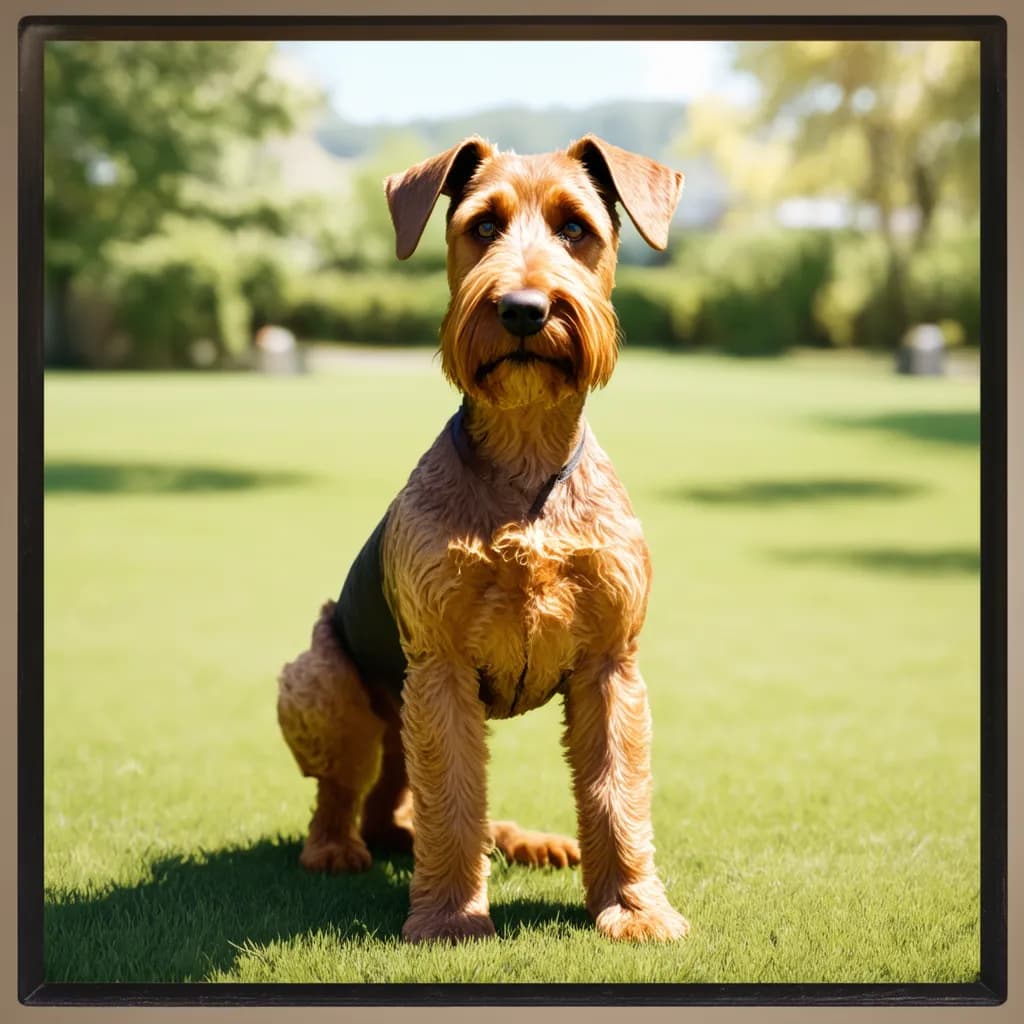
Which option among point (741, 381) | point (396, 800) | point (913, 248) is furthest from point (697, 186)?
point (396, 800)

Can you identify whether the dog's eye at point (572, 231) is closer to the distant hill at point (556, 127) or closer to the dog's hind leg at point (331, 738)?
the dog's hind leg at point (331, 738)

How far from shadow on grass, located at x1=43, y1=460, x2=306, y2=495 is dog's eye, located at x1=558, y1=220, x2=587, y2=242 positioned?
1413 cm

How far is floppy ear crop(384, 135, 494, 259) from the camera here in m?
3.96

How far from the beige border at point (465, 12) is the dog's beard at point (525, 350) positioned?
2.64 feet

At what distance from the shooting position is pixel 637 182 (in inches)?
158

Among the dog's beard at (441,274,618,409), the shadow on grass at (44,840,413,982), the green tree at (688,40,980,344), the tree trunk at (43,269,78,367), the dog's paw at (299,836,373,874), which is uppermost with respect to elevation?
the green tree at (688,40,980,344)

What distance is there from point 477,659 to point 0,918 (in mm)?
1460

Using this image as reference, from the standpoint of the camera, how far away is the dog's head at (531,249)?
3705mm

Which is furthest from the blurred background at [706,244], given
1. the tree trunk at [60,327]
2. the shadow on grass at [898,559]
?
the shadow on grass at [898,559]

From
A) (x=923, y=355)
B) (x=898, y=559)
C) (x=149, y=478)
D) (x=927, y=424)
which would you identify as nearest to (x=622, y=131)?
(x=923, y=355)

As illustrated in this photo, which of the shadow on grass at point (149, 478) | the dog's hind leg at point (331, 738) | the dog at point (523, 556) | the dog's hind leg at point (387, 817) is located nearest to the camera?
the dog at point (523, 556)

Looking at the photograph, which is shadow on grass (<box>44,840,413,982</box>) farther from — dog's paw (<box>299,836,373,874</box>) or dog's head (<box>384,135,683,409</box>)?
dog's head (<box>384,135,683,409</box>)

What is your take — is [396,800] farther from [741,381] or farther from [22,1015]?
[741,381]

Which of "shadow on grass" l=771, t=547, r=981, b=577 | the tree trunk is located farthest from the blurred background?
"shadow on grass" l=771, t=547, r=981, b=577
